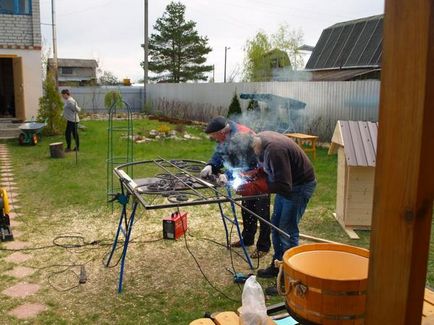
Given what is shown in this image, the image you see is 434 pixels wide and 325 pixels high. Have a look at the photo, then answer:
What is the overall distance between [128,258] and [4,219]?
1.66 metres

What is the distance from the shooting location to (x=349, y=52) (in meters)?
17.2

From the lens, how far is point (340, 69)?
1647cm

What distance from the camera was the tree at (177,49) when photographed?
36125 mm

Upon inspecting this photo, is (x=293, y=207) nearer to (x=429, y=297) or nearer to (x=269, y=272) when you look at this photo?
(x=269, y=272)

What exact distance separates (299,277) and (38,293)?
291 cm

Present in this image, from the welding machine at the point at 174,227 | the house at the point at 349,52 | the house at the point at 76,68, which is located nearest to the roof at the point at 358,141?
the welding machine at the point at 174,227

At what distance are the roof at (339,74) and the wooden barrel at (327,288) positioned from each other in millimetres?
13326

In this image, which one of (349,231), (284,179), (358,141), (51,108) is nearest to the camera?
(284,179)

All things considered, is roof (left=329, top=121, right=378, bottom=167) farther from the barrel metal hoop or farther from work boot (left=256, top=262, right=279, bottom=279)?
the barrel metal hoop

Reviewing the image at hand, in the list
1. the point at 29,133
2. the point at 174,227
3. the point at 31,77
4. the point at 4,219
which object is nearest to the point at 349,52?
the point at 31,77

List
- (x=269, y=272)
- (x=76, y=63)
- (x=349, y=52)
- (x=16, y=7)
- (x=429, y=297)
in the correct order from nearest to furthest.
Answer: (x=429, y=297)
(x=269, y=272)
(x=16, y=7)
(x=349, y=52)
(x=76, y=63)

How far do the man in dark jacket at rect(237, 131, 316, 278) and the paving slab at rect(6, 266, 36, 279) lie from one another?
7.41ft

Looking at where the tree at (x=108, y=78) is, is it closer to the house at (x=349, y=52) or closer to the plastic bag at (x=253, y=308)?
the house at (x=349, y=52)

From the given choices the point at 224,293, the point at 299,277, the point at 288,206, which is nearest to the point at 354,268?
the point at 299,277
